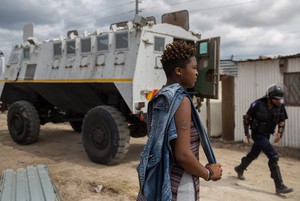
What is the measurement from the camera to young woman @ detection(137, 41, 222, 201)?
1.96m

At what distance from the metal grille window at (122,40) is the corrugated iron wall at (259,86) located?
4670 mm

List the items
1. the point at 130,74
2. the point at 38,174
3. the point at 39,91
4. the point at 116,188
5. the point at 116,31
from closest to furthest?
1. the point at 116,188
2. the point at 38,174
3. the point at 130,74
4. the point at 116,31
5. the point at 39,91

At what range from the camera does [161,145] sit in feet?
6.48

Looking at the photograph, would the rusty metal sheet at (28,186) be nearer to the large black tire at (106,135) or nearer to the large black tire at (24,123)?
the large black tire at (106,135)

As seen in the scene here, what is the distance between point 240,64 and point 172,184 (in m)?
8.93

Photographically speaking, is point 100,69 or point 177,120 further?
point 100,69

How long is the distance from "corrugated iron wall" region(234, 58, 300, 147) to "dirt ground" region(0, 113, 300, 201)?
0.46m

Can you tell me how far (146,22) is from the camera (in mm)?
6867

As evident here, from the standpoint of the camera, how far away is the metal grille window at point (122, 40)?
7027mm

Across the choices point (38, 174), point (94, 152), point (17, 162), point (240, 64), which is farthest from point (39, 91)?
point (240, 64)

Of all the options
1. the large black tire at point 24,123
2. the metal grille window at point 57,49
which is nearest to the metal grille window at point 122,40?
the metal grille window at point 57,49

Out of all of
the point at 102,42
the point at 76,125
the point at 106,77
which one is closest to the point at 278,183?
the point at 106,77

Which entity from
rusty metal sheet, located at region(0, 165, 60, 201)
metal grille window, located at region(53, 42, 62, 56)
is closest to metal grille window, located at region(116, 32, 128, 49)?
metal grille window, located at region(53, 42, 62, 56)

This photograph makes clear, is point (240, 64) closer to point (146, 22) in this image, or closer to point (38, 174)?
point (146, 22)
